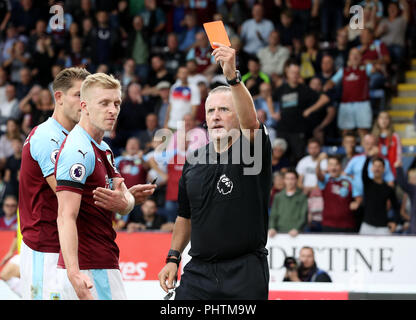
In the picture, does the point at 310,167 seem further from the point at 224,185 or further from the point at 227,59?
the point at 227,59

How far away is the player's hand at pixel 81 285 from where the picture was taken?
5.09 m

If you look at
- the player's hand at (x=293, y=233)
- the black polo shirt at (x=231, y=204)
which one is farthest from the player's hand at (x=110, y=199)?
the player's hand at (x=293, y=233)

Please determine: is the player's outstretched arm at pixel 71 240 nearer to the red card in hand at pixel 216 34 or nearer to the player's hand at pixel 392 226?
the red card in hand at pixel 216 34

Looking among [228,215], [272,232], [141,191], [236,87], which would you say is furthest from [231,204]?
[272,232]

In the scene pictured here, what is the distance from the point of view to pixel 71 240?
5.16 meters

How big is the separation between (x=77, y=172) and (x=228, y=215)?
4.00 feet

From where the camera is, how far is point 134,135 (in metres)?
15.7

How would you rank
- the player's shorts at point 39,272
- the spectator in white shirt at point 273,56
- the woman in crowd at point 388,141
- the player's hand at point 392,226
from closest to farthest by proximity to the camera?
the player's shorts at point 39,272 < the player's hand at point 392,226 < the woman in crowd at point 388,141 < the spectator in white shirt at point 273,56

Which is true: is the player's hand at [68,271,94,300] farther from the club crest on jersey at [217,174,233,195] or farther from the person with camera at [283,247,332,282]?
the person with camera at [283,247,332,282]

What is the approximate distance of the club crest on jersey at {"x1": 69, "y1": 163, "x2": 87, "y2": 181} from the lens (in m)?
5.27

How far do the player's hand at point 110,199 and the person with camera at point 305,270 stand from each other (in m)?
6.09

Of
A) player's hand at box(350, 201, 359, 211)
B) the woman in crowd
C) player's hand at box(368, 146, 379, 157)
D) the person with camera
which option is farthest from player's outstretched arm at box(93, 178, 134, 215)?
the woman in crowd

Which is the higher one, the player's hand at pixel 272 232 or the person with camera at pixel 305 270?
the player's hand at pixel 272 232
